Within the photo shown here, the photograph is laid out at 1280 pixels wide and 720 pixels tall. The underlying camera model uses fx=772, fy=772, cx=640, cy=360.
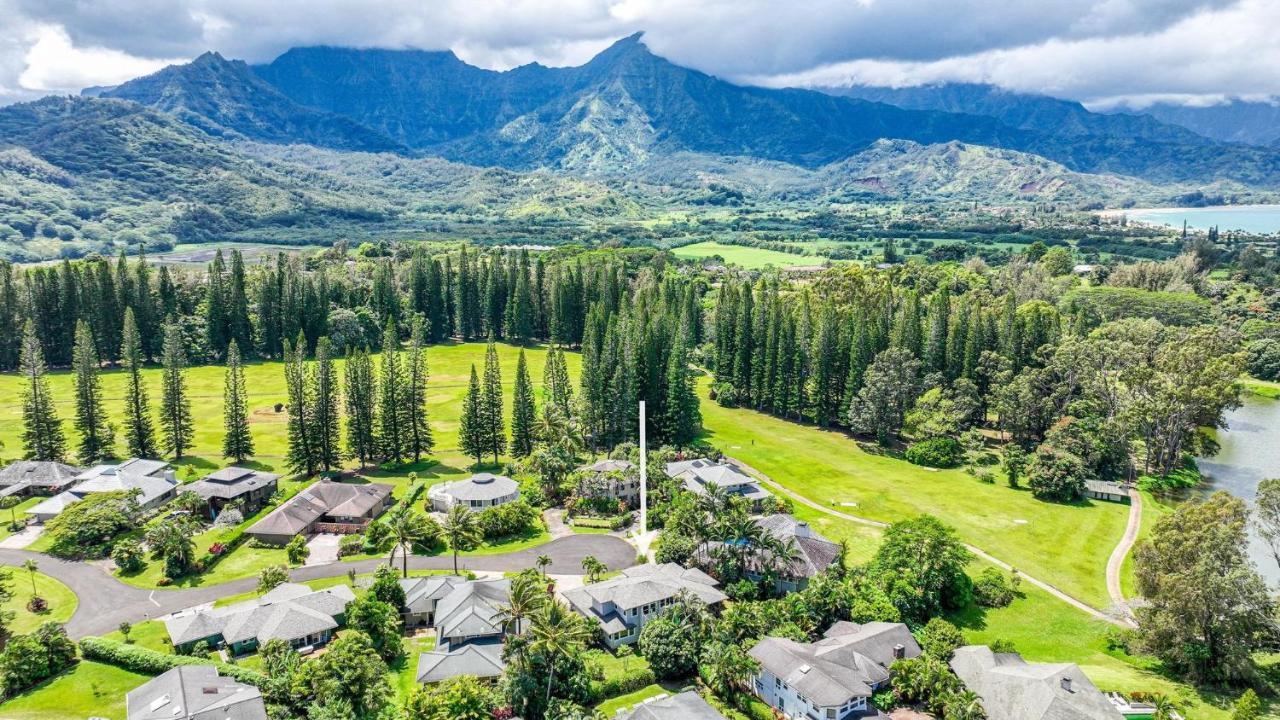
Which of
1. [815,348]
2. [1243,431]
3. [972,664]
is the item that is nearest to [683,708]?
[972,664]

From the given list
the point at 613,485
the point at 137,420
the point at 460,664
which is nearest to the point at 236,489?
the point at 137,420

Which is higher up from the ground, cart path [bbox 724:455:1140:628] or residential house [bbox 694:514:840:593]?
residential house [bbox 694:514:840:593]

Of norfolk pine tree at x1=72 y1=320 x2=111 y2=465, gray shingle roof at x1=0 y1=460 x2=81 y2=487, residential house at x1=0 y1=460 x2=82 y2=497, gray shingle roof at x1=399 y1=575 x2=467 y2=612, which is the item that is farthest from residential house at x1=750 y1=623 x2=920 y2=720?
norfolk pine tree at x1=72 y1=320 x2=111 y2=465

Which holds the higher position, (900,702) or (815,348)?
(815,348)

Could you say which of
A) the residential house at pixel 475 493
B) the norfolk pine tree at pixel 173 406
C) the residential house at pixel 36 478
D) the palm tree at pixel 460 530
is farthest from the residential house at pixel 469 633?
the norfolk pine tree at pixel 173 406

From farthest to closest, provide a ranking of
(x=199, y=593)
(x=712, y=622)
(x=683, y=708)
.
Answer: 1. (x=199, y=593)
2. (x=712, y=622)
3. (x=683, y=708)

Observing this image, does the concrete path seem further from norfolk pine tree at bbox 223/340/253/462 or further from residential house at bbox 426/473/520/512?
norfolk pine tree at bbox 223/340/253/462

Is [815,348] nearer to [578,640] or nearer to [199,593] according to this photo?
[578,640]

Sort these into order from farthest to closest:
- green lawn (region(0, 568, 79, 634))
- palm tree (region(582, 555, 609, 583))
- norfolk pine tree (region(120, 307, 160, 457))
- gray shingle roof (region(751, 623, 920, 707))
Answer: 1. norfolk pine tree (region(120, 307, 160, 457))
2. palm tree (region(582, 555, 609, 583))
3. green lawn (region(0, 568, 79, 634))
4. gray shingle roof (region(751, 623, 920, 707))
